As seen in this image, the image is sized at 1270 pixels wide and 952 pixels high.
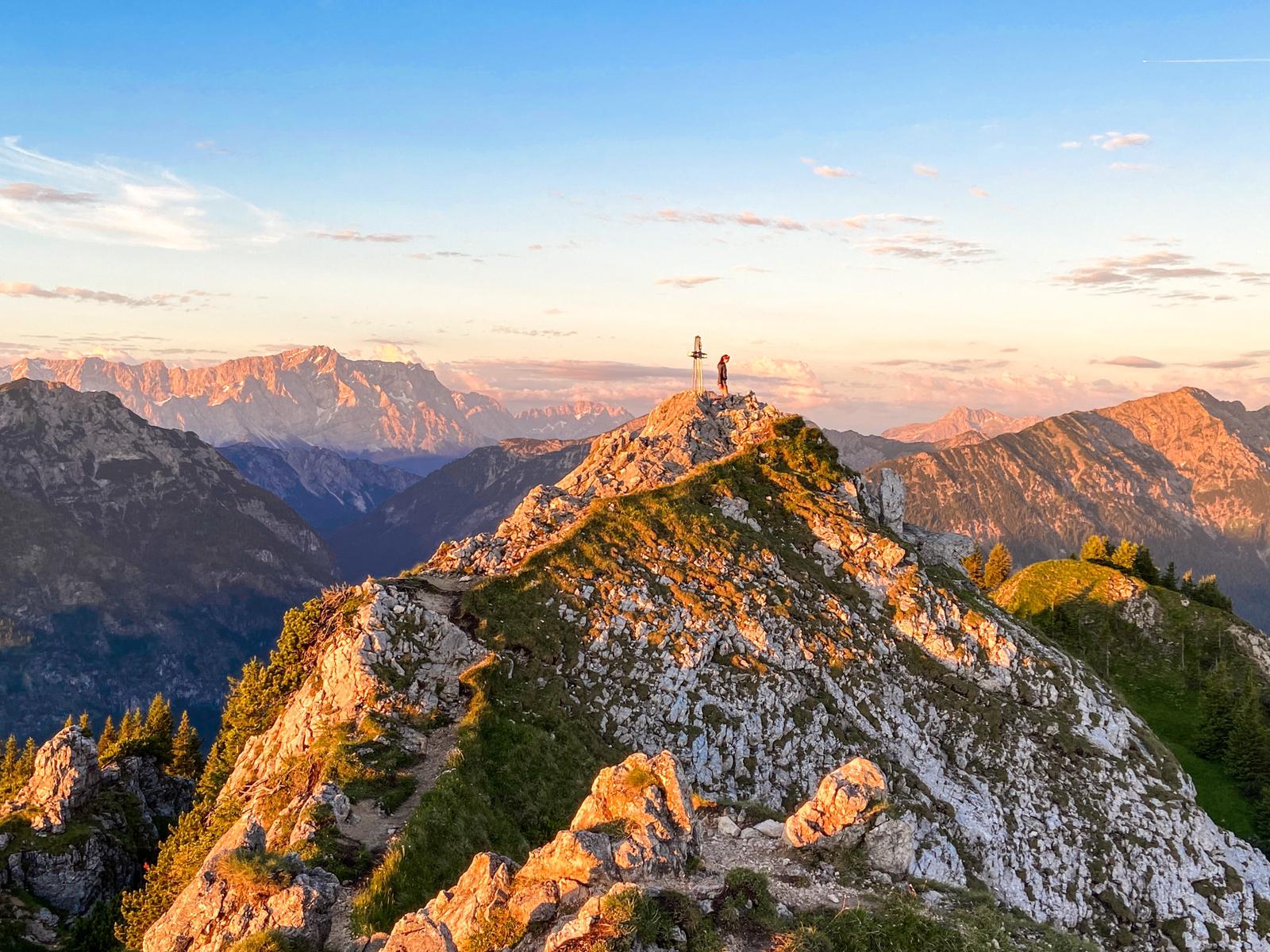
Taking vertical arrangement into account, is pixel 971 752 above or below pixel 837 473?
below

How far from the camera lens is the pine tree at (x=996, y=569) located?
154m

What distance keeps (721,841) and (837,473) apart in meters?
56.3

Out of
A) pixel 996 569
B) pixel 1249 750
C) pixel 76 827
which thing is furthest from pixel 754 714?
pixel 996 569

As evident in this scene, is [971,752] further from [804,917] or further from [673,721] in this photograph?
[804,917]

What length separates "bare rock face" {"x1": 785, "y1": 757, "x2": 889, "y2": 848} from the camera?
3494cm

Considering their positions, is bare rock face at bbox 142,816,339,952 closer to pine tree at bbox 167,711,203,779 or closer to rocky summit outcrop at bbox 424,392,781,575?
rocky summit outcrop at bbox 424,392,781,575

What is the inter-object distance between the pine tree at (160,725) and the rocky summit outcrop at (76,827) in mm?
7133

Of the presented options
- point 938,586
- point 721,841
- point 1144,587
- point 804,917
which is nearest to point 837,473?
point 938,586

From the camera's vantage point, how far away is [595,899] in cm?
2623

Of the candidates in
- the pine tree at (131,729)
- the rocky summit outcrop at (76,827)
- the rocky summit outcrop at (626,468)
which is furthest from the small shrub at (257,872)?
the pine tree at (131,729)

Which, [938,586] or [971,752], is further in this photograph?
[938,586]

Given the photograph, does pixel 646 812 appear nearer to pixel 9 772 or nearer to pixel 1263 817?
pixel 1263 817

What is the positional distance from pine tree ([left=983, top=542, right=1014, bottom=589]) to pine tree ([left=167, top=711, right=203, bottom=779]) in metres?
135

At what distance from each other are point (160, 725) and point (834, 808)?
88.3 m
